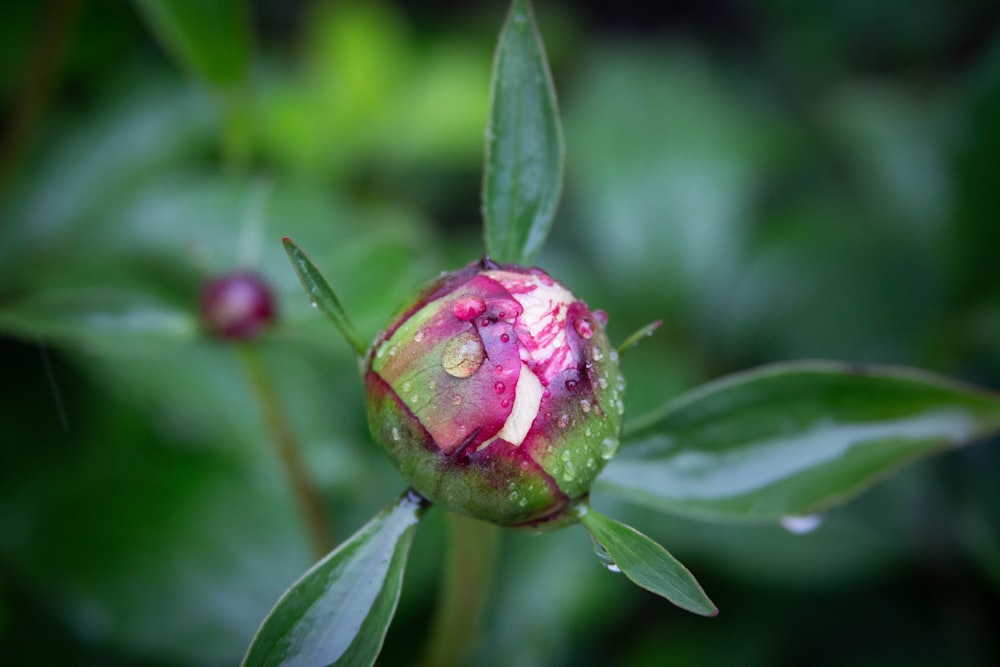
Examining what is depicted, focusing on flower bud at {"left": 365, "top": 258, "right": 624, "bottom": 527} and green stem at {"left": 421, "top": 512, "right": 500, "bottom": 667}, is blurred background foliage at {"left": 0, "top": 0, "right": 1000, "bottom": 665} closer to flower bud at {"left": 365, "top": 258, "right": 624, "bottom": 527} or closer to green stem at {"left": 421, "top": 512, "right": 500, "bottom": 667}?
green stem at {"left": 421, "top": 512, "right": 500, "bottom": 667}

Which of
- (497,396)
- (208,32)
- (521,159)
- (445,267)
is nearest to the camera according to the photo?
(497,396)

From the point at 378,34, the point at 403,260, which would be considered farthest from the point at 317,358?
the point at 378,34

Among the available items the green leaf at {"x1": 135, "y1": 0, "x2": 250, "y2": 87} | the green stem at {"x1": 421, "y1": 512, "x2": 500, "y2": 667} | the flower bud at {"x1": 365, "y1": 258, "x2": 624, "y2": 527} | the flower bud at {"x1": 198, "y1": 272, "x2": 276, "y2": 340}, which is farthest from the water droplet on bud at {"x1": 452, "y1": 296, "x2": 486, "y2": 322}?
the green leaf at {"x1": 135, "y1": 0, "x2": 250, "y2": 87}

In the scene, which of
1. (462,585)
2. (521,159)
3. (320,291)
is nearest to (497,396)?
(320,291)

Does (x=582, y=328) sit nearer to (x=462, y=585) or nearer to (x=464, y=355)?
(x=464, y=355)

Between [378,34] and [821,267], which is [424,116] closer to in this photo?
[378,34]

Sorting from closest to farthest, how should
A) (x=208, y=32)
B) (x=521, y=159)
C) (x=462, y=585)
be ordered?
1. (x=521, y=159)
2. (x=462, y=585)
3. (x=208, y=32)

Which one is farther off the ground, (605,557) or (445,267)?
(445,267)
